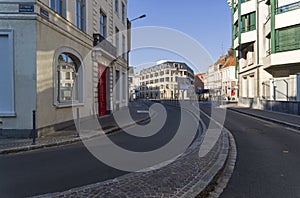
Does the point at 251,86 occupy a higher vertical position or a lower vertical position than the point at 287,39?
lower

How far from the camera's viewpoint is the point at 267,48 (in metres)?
26.3

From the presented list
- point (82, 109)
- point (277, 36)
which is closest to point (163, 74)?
point (277, 36)

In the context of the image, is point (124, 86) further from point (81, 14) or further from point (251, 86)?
point (251, 86)

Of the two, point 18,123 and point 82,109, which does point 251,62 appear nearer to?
point 82,109

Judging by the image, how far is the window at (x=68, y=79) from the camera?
10.5 m

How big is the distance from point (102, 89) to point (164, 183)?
12.7 m

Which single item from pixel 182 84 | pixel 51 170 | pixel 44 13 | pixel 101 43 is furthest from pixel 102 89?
pixel 182 84

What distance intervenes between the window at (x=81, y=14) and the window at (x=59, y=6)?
1.59 metres

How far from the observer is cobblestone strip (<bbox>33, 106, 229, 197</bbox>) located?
359 cm

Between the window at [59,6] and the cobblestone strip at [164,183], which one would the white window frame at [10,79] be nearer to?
the window at [59,6]

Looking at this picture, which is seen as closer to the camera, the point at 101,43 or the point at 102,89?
the point at 101,43

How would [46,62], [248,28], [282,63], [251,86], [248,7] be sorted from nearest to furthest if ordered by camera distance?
1. [46,62]
2. [282,63]
3. [248,7]
4. [248,28]
5. [251,86]

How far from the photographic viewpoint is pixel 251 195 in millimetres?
3791

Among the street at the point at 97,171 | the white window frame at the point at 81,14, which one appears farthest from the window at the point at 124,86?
the street at the point at 97,171
